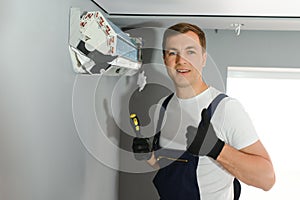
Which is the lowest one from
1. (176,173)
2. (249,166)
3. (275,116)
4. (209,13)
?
(176,173)

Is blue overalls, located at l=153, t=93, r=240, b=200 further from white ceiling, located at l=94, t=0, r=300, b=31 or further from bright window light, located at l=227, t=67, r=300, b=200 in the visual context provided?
bright window light, located at l=227, t=67, r=300, b=200

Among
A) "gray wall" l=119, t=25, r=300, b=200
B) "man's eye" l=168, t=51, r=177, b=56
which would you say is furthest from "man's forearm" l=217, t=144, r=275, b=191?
"gray wall" l=119, t=25, r=300, b=200

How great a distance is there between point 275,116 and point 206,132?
4.79 feet

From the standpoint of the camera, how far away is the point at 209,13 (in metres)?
2.46

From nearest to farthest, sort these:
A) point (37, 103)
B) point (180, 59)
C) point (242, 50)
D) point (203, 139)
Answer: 1. point (37, 103)
2. point (203, 139)
3. point (180, 59)
4. point (242, 50)

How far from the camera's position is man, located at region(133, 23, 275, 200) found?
191 cm

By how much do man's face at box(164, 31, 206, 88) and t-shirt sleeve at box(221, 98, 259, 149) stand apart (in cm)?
24

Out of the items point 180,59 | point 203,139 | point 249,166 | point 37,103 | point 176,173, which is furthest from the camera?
point 176,173

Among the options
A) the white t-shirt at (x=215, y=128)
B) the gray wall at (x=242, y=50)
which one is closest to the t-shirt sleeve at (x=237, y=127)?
the white t-shirt at (x=215, y=128)

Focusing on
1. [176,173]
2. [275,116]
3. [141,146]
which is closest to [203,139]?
[141,146]

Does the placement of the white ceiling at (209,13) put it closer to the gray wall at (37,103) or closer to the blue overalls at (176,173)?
the gray wall at (37,103)

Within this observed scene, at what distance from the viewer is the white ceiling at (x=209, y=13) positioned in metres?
2.19

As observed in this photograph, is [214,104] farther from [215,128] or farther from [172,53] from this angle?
[172,53]

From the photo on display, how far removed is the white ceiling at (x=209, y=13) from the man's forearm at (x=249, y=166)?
29.4 inches
